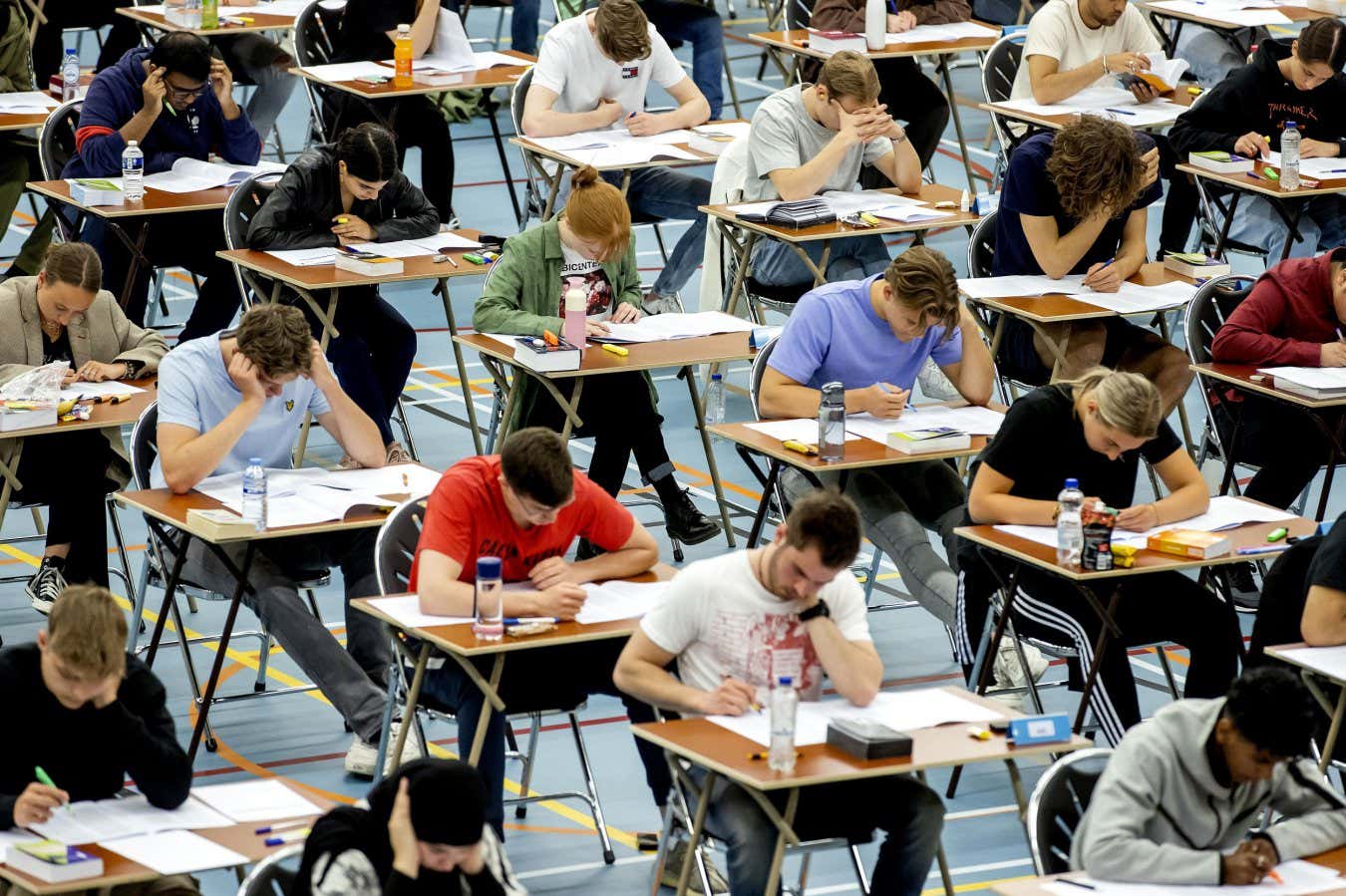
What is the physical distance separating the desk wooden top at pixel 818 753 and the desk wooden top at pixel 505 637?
1.73 ft

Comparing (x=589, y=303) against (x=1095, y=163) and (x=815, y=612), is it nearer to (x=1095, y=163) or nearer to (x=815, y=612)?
(x=1095, y=163)

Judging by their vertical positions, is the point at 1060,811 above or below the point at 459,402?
above

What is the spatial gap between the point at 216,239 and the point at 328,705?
3188 mm

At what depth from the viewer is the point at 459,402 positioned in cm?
1062

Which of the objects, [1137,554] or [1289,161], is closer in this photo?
[1137,554]

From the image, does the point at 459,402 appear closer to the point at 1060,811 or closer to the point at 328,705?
the point at 328,705

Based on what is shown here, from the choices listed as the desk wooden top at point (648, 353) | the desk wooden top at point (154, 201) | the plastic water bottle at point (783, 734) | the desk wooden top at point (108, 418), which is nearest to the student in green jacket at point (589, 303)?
the desk wooden top at point (648, 353)

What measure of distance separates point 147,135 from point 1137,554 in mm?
5302

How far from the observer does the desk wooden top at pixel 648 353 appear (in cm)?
816

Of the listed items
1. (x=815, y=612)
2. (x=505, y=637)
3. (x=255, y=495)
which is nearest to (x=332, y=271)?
(x=255, y=495)

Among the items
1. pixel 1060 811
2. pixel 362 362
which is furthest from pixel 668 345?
pixel 1060 811

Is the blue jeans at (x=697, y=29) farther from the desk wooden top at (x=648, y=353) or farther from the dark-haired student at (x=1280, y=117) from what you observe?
the desk wooden top at (x=648, y=353)

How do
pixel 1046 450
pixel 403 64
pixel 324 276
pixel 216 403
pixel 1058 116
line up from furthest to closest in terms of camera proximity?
pixel 403 64, pixel 1058 116, pixel 324 276, pixel 216 403, pixel 1046 450

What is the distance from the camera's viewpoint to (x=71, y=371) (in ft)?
26.7
